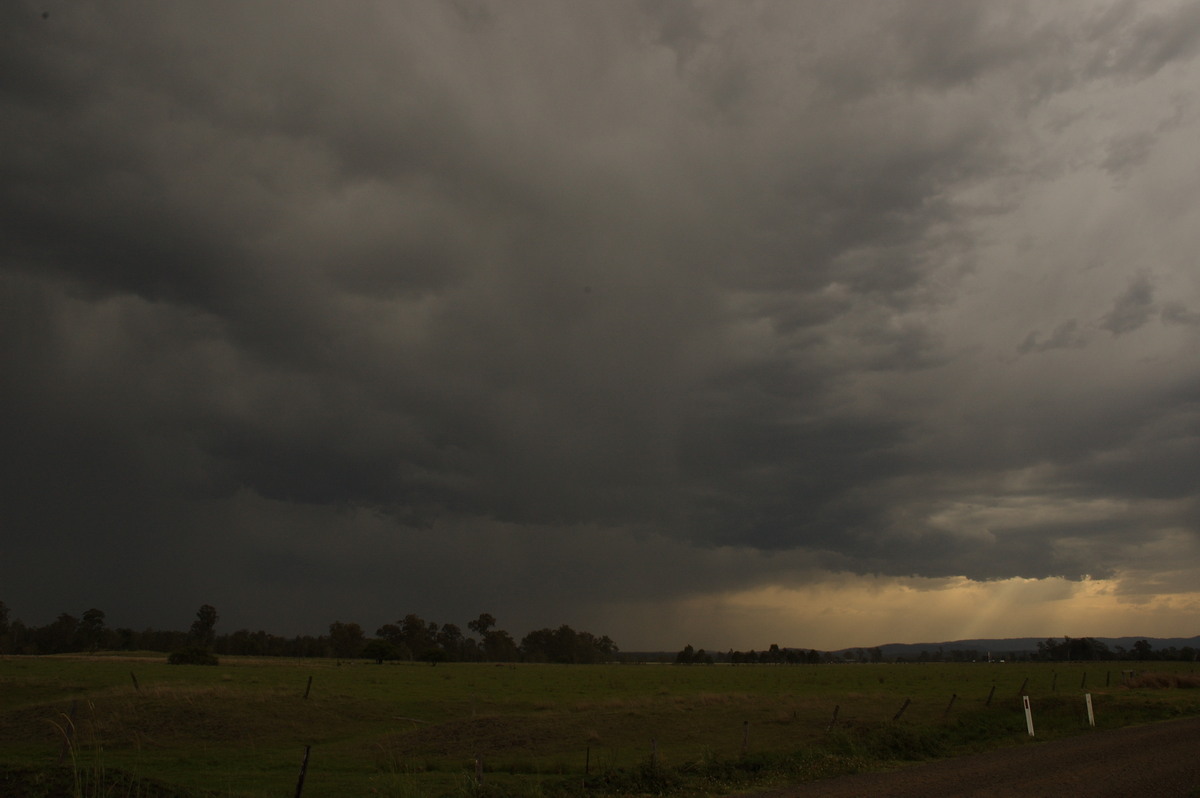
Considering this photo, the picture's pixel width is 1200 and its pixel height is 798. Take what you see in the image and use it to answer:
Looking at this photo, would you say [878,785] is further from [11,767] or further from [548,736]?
[11,767]

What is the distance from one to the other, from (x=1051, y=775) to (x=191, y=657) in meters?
120

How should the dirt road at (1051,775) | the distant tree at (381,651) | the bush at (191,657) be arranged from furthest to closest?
the distant tree at (381,651)
the bush at (191,657)
the dirt road at (1051,775)

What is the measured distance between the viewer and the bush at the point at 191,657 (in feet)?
368

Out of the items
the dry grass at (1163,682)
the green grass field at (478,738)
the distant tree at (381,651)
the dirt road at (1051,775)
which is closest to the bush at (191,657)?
the distant tree at (381,651)

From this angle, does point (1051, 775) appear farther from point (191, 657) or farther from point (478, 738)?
point (191, 657)

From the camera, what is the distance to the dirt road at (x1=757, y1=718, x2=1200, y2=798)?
20.9 meters

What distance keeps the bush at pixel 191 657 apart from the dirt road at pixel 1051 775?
371 feet

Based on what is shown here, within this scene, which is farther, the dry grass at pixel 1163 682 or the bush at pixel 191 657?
the bush at pixel 191 657

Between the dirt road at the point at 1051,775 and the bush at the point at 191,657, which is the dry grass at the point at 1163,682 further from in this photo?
the bush at the point at 191,657

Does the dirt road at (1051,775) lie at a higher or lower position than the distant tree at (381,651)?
higher

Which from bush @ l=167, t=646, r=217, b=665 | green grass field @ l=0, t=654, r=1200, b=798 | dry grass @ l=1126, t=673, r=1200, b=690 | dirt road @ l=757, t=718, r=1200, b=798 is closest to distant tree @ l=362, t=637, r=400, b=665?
bush @ l=167, t=646, r=217, b=665

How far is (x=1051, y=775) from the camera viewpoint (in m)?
23.4

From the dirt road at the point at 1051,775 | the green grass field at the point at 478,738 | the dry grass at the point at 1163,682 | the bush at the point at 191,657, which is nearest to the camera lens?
the dirt road at the point at 1051,775

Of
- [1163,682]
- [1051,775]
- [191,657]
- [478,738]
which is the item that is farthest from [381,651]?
[1051,775]
